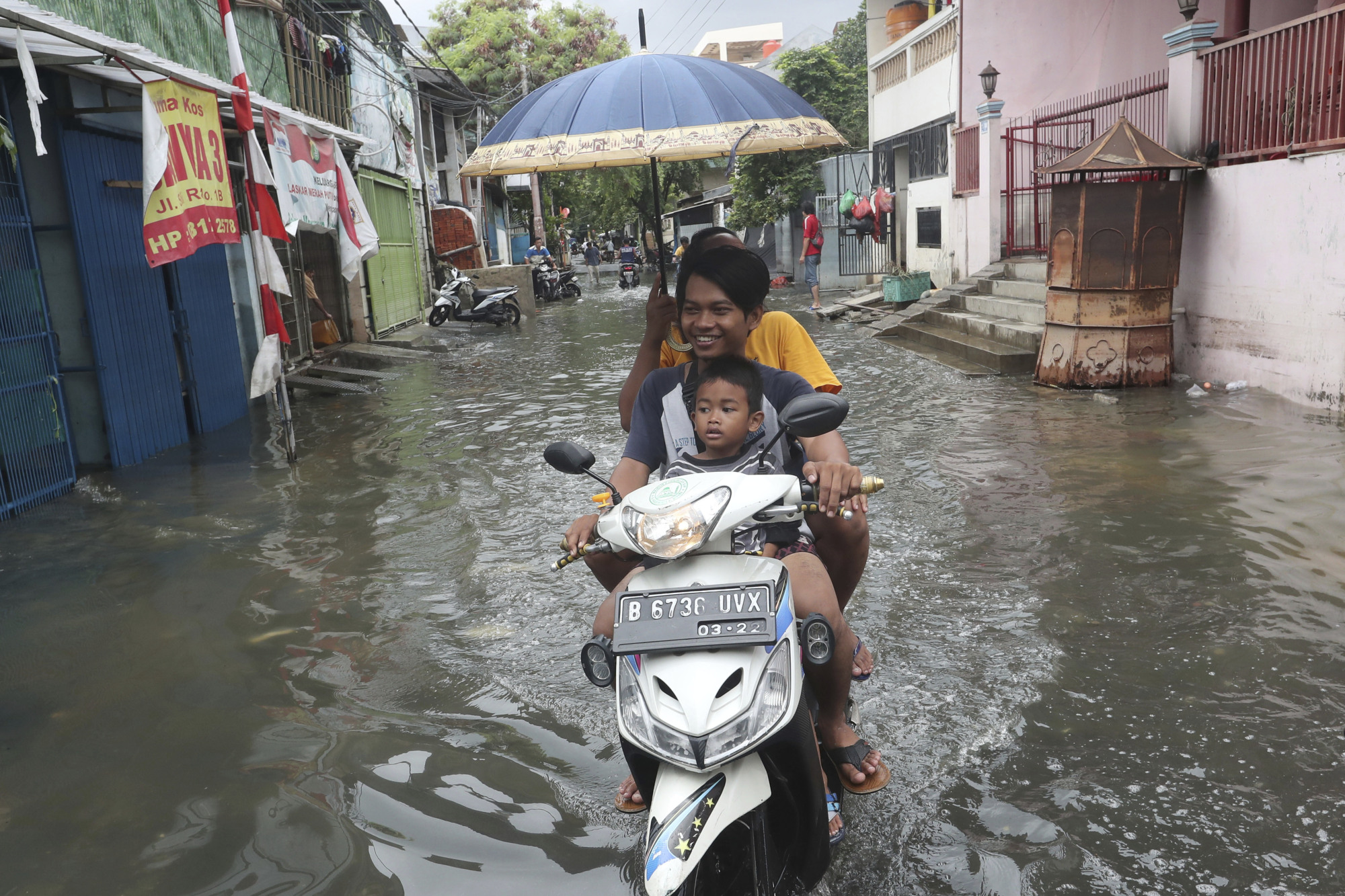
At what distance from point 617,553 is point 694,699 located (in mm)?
590

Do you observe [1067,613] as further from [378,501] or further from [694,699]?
[378,501]

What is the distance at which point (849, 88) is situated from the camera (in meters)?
28.3

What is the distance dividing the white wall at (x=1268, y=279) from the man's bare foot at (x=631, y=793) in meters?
6.94

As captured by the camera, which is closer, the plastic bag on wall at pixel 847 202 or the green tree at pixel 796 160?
the plastic bag on wall at pixel 847 202

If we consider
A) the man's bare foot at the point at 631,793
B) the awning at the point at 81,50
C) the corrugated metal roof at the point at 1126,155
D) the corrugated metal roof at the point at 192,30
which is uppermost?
the corrugated metal roof at the point at 192,30

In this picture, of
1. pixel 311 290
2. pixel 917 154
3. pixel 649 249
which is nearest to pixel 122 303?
pixel 311 290

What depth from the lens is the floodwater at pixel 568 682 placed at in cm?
273

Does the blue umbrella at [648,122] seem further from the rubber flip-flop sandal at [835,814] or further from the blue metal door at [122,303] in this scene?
the blue metal door at [122,303]

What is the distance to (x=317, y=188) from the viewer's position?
32.8 feet

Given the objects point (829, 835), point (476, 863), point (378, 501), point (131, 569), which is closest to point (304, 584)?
point (131, 569)

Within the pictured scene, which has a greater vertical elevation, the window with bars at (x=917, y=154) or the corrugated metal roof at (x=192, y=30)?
the corrugated metal roof at (x=192, y=30)

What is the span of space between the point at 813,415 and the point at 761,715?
2.47 ft

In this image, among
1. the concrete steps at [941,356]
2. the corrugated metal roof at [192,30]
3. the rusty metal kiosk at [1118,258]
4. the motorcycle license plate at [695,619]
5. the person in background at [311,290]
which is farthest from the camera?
the person in background at [311,290]

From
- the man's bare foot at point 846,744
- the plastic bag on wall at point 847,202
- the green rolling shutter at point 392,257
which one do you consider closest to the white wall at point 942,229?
the plastic bag on wall at point 847,202
